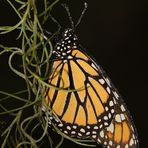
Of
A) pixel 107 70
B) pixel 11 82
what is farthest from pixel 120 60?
pixel 11 82

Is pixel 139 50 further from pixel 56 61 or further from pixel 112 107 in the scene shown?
pixel 56 61

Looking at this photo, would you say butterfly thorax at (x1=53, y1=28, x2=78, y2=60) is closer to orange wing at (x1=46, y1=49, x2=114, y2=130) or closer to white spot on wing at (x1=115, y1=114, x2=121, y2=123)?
orange wing at (x1=46, y1=49, x2=114, y2=130)

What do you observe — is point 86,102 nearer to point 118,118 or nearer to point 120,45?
point 118,118

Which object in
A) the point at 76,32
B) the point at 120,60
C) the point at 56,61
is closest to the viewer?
the point at 56,61

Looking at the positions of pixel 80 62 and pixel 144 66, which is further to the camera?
pixel 144 66

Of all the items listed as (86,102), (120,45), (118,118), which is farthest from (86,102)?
(120,45)
